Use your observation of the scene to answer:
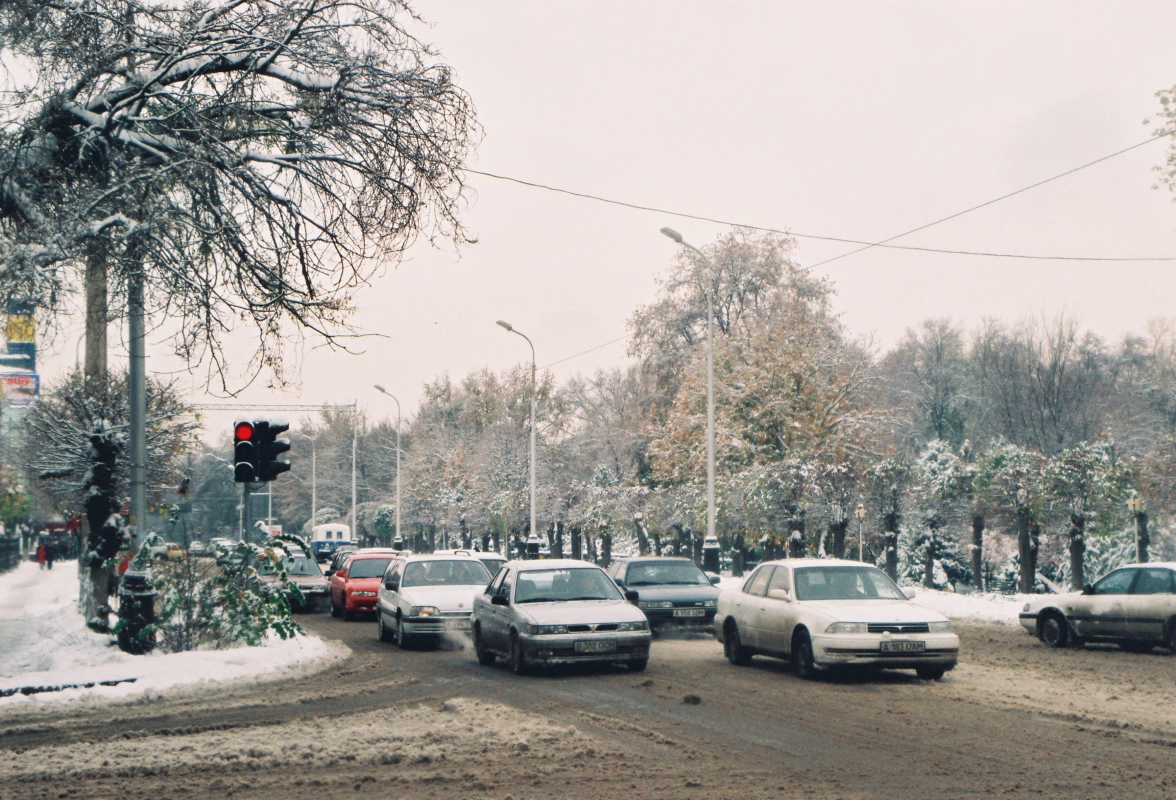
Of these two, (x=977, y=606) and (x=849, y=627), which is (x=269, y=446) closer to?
(x=849, y=627)

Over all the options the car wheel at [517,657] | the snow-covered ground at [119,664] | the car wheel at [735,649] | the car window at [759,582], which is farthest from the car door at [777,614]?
the snow-covered ground at [119,664]

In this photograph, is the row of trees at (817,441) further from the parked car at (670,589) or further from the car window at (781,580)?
the car window at (781,580)

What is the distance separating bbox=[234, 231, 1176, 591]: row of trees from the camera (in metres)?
41.0

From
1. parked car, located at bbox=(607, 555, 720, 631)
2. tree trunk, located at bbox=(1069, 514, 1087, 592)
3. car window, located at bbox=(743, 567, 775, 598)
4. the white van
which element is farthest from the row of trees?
car window, located at bbox=(743, 567, 775, 598)

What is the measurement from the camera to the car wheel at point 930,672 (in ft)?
46.4

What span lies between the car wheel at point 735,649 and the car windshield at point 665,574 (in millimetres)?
5629

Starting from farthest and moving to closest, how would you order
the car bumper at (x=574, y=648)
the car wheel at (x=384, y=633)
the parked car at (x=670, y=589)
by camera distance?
the car wheel at (x=384, y=633), the parked car at (x=670, y=589), the car bumper at (x=574, y=648)

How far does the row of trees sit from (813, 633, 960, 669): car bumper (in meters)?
23.8

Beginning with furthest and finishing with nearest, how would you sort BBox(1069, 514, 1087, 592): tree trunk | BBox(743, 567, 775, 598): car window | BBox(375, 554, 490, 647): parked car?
BBox(1069, 514, 1087, 592): tree trunk → BBox(375, 554, 490, 647): parked car → BBox(743, 567, 775, 598): car window

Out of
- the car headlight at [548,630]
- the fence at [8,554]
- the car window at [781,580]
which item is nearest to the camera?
the car headlight at [548,630]

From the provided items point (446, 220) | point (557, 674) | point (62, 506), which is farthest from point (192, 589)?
point (62, 506)

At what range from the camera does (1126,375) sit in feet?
210

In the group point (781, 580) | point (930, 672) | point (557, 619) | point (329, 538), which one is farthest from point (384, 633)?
point (329, 538)

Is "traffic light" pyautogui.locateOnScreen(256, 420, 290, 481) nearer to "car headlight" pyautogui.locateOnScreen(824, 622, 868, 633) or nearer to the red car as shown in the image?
"car headlight" pyautogui.locateOnScreen(824, 622, 868, 633)
